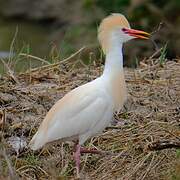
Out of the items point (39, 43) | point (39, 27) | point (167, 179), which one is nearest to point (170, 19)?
point (39, 43)

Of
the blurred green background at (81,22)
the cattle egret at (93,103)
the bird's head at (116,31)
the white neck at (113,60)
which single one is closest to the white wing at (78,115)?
the cattle egret at (93,103)

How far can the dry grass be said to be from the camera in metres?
4.72

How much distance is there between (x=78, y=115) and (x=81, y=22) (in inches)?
353

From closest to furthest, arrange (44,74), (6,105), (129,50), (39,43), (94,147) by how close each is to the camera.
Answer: (94,147)
(6,105)
(44,74)
(129,50)
(39,43)

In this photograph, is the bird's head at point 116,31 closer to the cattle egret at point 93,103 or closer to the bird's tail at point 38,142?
the cattle egret at point 93,103

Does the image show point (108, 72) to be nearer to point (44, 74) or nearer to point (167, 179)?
point (167, 179)

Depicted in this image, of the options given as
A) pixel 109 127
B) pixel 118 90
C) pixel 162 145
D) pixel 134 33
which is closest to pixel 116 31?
pixel 134 33

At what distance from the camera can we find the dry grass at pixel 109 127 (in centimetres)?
472

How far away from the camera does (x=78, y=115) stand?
467 cm

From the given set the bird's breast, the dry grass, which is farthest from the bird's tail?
the bird's breast

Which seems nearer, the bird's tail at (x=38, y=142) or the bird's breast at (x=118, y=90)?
the bird's tail at (x=38, y=142)

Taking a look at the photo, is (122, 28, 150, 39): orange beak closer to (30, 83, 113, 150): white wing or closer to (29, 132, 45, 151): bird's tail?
(30, 83, 113, 150): white wing

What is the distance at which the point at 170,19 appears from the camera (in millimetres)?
12203

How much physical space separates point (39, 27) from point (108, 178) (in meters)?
12.7
